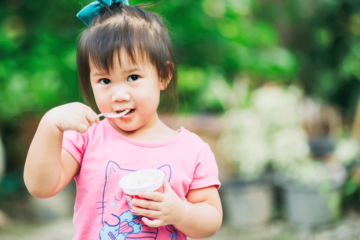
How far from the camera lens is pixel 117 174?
105 cm

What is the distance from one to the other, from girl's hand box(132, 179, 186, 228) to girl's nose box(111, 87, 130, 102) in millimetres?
274

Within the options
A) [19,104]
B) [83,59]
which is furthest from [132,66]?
[19,104]

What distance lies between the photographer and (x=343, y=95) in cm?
413

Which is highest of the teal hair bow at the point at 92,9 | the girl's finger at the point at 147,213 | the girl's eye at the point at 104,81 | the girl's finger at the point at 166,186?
the teal hair bow at the point at 92,9

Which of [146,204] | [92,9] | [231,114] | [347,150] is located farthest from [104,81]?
[347,150]

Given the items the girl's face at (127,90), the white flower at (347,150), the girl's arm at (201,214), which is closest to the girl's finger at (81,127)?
the girl's face at (127,90)

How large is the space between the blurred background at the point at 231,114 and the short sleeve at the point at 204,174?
1723 millimetres

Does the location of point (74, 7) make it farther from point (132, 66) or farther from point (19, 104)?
point (132, 66)

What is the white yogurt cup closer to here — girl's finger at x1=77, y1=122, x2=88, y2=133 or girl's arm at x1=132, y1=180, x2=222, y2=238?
girl's arm at x1=132, y1=180, x2=222, y2=238

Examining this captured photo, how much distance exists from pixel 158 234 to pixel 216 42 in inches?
95.9

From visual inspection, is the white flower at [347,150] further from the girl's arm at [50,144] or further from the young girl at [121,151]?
the girl's arm at [50,144]

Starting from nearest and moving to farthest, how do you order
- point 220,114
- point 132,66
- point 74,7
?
point 132,66
point 74,7
point 220,114

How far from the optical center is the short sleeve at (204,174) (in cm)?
109

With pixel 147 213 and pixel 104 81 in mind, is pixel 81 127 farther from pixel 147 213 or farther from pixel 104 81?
pixel 147 213
